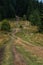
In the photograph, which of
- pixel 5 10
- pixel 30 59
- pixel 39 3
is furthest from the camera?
pixel 39 3

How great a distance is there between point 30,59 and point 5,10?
90089mm

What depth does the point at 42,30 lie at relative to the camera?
7119 cm

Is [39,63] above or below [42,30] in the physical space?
above

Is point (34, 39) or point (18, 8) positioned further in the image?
point (18, 8)

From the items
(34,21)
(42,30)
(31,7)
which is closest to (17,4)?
(31,7)

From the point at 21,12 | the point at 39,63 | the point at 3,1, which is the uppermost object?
the point at 39,63

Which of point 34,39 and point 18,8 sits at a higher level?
point 34,39

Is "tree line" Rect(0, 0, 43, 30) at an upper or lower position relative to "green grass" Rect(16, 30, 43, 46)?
lower

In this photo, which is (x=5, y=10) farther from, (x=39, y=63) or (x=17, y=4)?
(x=39, y=63)

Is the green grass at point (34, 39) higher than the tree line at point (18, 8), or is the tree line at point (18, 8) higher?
the green grass at point (34, 39)

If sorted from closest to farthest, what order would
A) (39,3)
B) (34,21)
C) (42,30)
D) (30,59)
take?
(30,59)
(42,30)
(34,21)
(39,3)

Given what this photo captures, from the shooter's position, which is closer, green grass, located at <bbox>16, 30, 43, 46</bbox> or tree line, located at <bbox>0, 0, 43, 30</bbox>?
green grass, located at <bbox>16, 30, 43, 46</bbox>

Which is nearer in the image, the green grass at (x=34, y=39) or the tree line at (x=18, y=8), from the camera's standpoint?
the green grass at (x=34, y=39)

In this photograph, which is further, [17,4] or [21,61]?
[17,4]
